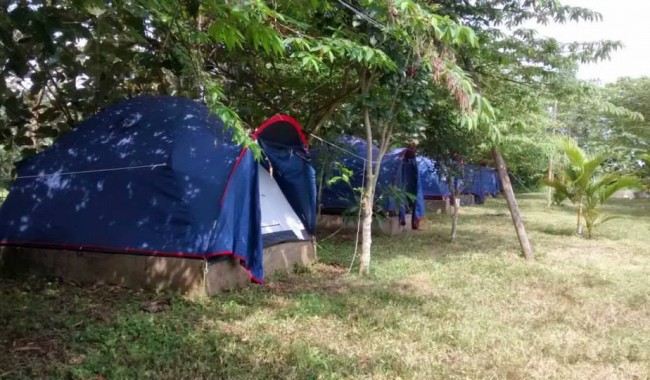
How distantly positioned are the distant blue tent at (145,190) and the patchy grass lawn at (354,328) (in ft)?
1.74

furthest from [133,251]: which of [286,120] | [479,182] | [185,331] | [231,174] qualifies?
[479,182]

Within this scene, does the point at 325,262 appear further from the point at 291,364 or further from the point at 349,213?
the point at 291,364

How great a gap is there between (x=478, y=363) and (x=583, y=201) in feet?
28.6

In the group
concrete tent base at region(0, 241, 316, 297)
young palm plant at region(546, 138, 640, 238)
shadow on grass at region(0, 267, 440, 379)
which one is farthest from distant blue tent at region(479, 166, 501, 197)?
concrete tent base at region(0, 241, 316, 297)

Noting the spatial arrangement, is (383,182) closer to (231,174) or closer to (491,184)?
(231,174)

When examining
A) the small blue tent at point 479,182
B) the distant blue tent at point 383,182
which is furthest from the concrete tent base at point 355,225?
the small blue tent at point 479,182

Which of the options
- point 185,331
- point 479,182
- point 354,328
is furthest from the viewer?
point 479,182

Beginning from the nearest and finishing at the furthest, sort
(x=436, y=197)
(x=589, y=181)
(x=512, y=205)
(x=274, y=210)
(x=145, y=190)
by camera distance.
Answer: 1. (x=145, y=190)
2. (x=274, y=210)
3. (x=512, y=205)
4. (x=589, y=181)
5. (x=436, y=197)

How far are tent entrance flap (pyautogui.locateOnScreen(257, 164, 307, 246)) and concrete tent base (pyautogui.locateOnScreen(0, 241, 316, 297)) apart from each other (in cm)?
84

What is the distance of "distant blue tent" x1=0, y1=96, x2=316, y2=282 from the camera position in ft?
17.4

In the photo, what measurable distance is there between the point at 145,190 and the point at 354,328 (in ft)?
8.56

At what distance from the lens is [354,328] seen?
443cm

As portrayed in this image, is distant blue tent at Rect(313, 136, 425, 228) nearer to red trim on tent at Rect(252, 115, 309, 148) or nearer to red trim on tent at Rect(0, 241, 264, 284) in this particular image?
red trim on tent at Rect(252, 115, 309, 148)

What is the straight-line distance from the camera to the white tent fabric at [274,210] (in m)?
6.47
